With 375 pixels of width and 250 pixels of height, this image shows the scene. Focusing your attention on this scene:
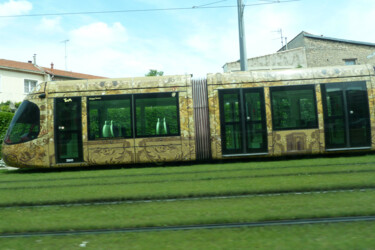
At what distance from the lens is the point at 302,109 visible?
1035 cm

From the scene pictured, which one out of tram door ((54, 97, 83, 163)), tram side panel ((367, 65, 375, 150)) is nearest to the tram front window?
tram door ((54, 97, 83, 163))

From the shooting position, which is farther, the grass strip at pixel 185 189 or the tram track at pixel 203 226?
the grass strip at pixel 185 189

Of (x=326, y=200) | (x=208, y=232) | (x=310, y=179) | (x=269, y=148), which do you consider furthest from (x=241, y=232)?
(x=269, y=148)

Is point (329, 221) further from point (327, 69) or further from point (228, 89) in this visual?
point (327, 69)

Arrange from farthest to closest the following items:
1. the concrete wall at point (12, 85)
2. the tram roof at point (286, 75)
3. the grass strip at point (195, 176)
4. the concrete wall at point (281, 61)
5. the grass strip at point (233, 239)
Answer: the concrete wall at point (281, 61) < the concrete wall at point (12, 85) < the tram roof at point (286, 75) < the grass strip at point (195, 176) < the grass strip at point (233, 239)

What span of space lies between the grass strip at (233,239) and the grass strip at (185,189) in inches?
79.0

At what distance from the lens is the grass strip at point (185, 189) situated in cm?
571

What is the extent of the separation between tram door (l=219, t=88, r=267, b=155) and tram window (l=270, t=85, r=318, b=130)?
0.38 meters

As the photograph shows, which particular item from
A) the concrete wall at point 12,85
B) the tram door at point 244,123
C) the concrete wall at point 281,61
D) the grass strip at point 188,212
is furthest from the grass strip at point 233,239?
the concrete wall at point 12,85

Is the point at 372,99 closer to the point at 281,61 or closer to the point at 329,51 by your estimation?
the point at 329,51

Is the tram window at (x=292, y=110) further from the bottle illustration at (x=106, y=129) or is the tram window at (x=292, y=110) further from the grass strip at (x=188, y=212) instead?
the grass strip at (x=188, y=212)

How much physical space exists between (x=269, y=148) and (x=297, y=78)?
224 cm

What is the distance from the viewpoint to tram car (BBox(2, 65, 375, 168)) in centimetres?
1032

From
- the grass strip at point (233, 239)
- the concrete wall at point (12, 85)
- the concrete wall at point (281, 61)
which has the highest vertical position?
the concrete wall at point (281, 61)
